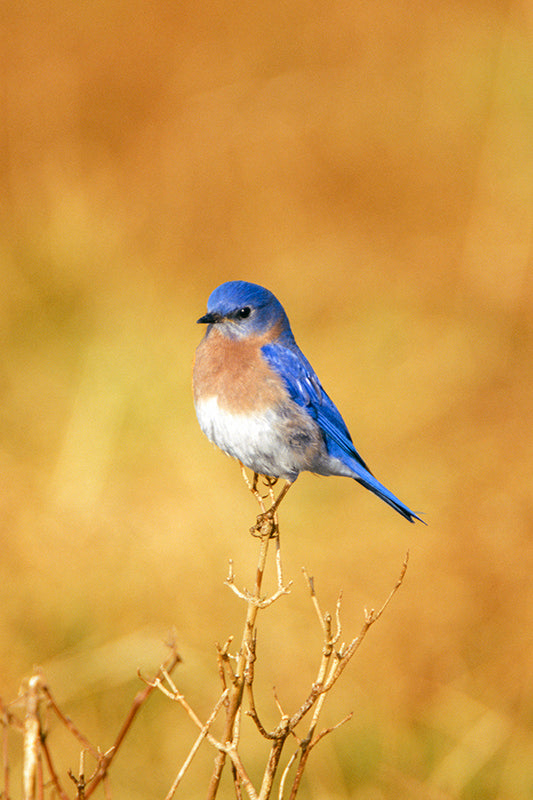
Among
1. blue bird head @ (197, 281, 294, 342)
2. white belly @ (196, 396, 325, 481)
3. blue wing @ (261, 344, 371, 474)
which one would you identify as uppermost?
blue bird head @ (197, 281, 294, 342)

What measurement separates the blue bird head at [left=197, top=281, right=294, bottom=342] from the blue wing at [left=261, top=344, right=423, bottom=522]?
2.8 inches

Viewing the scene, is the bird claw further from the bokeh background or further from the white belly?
the bokeh background

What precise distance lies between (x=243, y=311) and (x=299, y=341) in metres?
4.86

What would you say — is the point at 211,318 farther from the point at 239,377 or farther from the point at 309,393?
the point at 309,393

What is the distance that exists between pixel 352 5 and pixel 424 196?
2.80 meters

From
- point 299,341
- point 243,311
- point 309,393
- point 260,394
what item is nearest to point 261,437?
point 260,394

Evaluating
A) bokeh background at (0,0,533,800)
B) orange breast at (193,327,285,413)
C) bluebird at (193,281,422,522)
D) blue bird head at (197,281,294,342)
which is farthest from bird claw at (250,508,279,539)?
bokeh background at (0,0,533,800)

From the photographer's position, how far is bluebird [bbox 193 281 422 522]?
293 centimetres

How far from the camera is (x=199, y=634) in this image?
529 cm

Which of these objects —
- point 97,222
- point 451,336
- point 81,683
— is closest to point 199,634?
point 81,683

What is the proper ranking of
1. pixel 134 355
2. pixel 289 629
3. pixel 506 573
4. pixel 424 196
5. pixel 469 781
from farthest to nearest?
pixel 424 196 → pixel 134 355 → pixel 506 573 → pixel 289 629 → pixel 469 781

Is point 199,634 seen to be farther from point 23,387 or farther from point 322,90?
point 322,90

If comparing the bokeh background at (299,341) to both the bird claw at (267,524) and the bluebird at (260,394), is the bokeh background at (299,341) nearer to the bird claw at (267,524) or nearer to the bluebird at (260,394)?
the bird claw at (267,524)

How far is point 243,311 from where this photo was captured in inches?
112
